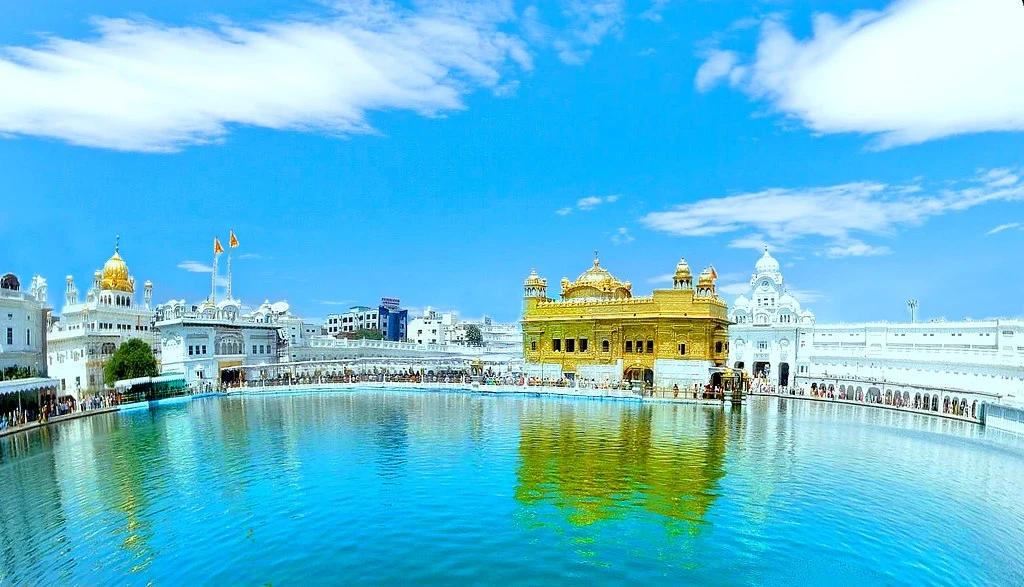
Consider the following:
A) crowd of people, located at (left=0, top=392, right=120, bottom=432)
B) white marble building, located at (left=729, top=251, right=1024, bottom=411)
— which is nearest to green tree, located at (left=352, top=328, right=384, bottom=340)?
white marble building, located at (left=729, top=251, right=1024, bottom=411)

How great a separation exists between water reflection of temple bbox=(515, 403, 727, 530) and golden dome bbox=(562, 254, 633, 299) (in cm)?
2225

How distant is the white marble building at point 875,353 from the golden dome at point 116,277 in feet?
181

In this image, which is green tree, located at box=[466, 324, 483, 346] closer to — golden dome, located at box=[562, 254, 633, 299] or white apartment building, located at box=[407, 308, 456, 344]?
white apartment building, located at box=[407, 308, 456, 344]

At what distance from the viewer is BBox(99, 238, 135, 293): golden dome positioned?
57094 mm

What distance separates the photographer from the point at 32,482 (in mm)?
19359

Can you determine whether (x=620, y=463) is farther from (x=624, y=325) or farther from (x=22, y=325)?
(x=22, y=325)

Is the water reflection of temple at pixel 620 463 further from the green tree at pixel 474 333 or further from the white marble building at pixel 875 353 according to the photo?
the green tree at pixel 474 333

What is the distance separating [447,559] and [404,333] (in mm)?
105390

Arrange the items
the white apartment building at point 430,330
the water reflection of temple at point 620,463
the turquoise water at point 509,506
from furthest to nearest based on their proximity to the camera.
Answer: the white apartment building at point 430,330 < the water reflection of temple at point 620,463 < the turquoise water at point 509,506

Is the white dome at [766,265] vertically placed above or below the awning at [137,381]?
above

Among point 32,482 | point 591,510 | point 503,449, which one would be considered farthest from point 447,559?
point 32,482

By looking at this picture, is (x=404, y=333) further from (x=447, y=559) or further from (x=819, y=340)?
(x=447, y=559)

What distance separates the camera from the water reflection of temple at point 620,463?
17.2 meters

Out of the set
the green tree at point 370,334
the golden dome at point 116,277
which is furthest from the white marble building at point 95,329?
the green tree at point 370,334
